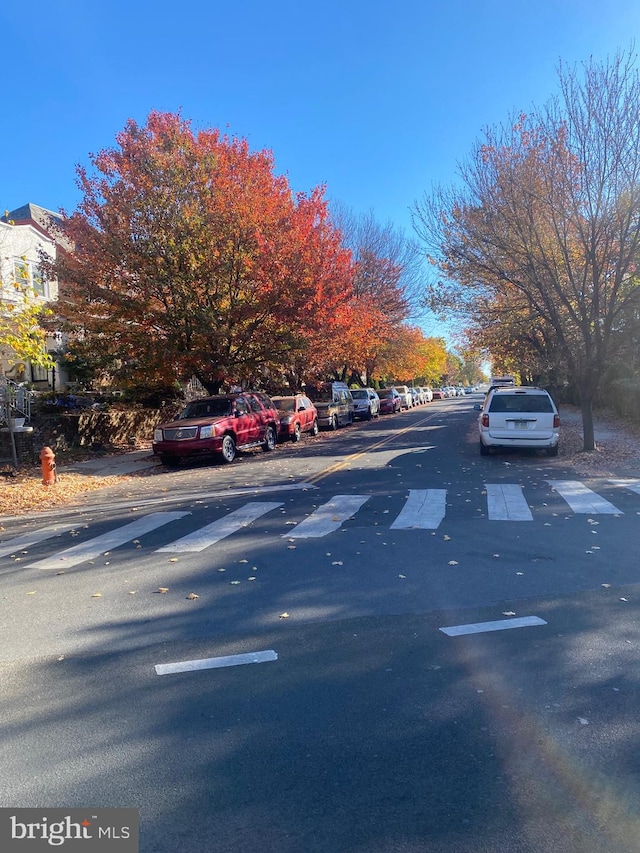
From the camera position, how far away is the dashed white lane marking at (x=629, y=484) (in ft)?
36.0

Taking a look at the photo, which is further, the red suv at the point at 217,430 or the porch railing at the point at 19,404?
the porch railing at the point at 19,404

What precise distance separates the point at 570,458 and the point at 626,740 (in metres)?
12.7

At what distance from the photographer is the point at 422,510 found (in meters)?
9.52

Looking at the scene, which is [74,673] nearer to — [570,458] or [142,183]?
[570,458]

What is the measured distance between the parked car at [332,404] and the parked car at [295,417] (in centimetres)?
189

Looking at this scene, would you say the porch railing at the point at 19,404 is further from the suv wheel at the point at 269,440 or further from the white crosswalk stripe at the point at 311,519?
the white crosswalk stripe at the point at 311,519

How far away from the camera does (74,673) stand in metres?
4.53

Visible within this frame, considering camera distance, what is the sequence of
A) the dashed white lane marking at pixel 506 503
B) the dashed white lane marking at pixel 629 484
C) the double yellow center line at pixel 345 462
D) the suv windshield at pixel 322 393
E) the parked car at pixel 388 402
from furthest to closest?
the parked car at pixel 388 402 < the suv windshield at pixel 322 393 < the double yellow center line at pixel 345 462 < the dashed white lane marking at pixel 629 484 < the dashed white lane marking at pixel 506 503

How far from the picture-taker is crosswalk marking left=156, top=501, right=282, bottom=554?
26.2 feet

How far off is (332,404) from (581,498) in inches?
724

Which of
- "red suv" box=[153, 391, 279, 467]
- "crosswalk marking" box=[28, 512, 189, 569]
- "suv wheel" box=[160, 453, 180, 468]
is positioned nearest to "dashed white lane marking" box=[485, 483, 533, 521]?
"crosswalk marking" box=[28, 512, 189, 569]

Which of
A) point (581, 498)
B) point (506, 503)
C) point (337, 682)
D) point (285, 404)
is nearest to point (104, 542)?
point (337, 682)

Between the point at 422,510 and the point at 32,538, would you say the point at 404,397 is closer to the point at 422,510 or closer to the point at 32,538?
the point at 422,510
